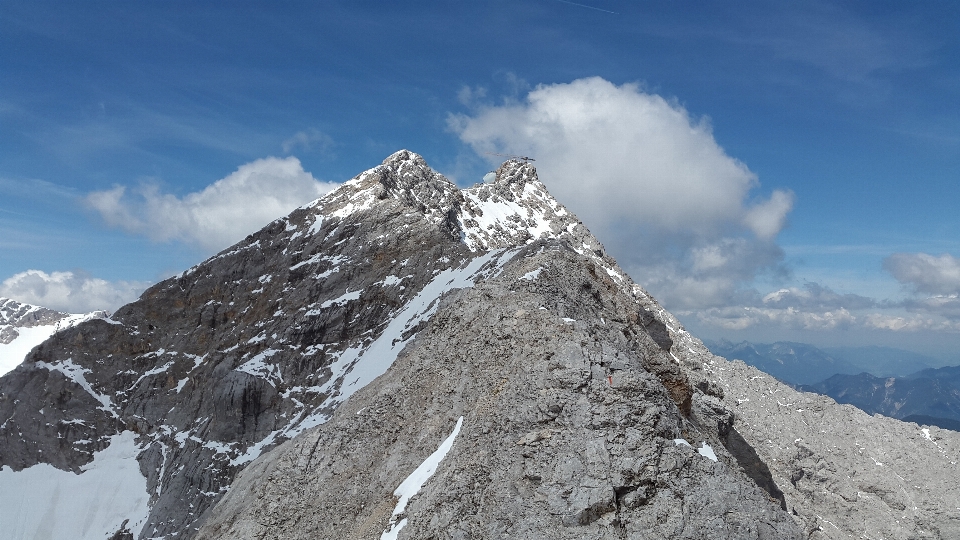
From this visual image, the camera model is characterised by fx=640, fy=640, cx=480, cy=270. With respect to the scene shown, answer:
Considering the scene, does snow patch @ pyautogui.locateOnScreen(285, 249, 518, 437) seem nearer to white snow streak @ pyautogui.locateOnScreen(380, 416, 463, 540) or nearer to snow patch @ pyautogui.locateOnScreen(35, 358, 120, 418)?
white snow streak @ pyautogui.locateOnScreen(380, 416, 463, 540)

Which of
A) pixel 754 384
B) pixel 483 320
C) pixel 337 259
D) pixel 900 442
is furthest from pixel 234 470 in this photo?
pixel 900 442

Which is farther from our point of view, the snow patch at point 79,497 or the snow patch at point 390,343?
the snow patch at point 79,497

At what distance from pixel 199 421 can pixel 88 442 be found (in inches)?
739

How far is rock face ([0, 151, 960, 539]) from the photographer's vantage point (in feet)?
65.7

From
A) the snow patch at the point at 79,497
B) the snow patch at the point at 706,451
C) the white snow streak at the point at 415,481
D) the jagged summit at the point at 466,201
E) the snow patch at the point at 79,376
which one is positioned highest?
the jagged summit at the point at 466,201

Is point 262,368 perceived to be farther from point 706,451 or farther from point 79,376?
point 706,451

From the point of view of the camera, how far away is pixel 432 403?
94.7ft

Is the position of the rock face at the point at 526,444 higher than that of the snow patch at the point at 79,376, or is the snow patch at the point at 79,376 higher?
the snow patch at the point at 79,376

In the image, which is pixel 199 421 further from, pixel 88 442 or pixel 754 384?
pixel 754 384

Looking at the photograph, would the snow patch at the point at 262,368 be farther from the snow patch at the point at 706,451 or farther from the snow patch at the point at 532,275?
the snow patch at the point at 706,451

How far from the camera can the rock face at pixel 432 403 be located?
20.0 m

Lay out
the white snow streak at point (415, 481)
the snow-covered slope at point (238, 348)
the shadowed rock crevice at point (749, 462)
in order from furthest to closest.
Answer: the snow-covered slope at point (238, 348) → the shadowed rock crevice at point (749, 462) → the white snow streak at point (415, 481)

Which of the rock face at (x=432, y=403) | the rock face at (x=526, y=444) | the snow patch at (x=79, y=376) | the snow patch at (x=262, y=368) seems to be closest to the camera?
the rock face at (x=526, y=444)

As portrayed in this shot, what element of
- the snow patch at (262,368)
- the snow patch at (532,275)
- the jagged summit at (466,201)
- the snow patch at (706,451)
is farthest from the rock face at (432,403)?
the jagged summit at (466,201)
